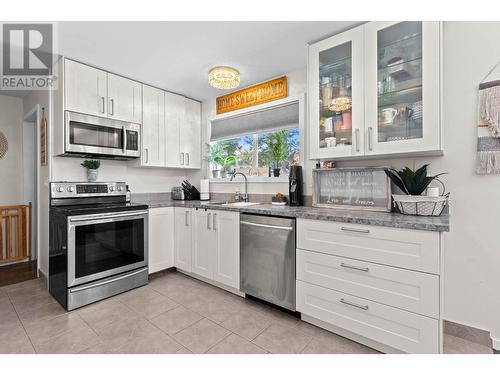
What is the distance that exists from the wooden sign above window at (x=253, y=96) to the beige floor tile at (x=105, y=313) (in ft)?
8.49

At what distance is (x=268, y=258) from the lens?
6.94ft

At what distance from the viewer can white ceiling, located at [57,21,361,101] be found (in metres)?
1.95

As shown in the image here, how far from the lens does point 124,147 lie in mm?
2830

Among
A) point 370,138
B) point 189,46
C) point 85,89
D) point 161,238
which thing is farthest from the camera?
point 161,238

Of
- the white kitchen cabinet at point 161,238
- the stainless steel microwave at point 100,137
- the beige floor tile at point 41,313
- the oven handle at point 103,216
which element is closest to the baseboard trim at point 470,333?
the white kitchen cabinet at point 161,238

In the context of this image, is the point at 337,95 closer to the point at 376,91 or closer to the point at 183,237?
the point at 376,91

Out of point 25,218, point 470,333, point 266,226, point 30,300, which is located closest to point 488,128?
point 470,333

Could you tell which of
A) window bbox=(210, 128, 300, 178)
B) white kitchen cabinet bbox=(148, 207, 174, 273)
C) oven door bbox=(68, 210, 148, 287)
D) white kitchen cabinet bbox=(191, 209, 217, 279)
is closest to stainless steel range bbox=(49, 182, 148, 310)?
oven door bbox=(68, 210, 148, 287)

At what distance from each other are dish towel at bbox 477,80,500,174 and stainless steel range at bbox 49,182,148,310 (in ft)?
9.70

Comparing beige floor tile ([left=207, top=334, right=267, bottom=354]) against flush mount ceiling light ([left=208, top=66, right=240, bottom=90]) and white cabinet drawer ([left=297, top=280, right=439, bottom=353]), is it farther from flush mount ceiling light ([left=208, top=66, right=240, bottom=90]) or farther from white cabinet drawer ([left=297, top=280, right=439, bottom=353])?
flush mount ceiling light ([left=208, top=66, right=240, bottom=90])

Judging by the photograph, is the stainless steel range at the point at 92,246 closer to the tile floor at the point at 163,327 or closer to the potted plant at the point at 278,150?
the tile floor at the point at 163,327

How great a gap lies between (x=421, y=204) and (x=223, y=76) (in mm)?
2027
